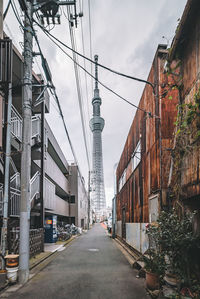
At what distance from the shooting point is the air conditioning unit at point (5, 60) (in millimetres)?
9375

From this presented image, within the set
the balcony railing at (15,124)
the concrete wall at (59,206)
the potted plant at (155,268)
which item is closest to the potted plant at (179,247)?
the potted plant at (155,268)

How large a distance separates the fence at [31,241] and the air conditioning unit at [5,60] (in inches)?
236

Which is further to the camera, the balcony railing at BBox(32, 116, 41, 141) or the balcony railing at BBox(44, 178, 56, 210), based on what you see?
the balcony railing at BBox(44, 178, 56, 210)

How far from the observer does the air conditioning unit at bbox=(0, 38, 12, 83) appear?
9375 mm

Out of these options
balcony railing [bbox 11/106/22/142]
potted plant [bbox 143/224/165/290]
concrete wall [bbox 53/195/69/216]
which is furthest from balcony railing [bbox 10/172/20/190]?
concrete wall [bbox 53/195/69/216]

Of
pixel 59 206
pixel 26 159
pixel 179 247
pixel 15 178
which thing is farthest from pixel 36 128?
pixel 59 206

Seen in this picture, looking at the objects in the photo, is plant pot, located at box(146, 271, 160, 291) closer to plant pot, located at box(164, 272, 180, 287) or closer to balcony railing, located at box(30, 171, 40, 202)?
plant pot, located at box(164, 272, 180, 287)

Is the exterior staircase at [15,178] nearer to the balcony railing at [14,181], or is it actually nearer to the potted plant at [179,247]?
the balcony railing at [14,181]

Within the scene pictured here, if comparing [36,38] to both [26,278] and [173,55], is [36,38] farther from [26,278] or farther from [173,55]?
[26,278]

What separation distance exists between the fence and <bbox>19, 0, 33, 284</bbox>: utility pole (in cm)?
241

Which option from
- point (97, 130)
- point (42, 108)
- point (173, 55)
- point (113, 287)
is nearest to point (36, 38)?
point (173, 55)

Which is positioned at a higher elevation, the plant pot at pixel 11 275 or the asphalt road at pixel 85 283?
the plant pot at pixel 11 275

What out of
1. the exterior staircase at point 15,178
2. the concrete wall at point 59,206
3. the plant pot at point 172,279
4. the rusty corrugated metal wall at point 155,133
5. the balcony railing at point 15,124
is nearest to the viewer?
the plant pot at point 172,279

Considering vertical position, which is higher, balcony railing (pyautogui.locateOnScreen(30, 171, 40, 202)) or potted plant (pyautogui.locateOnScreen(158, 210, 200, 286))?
balcony railing (pyautogui.locateOnScreen(30, 171, 40, 202))
